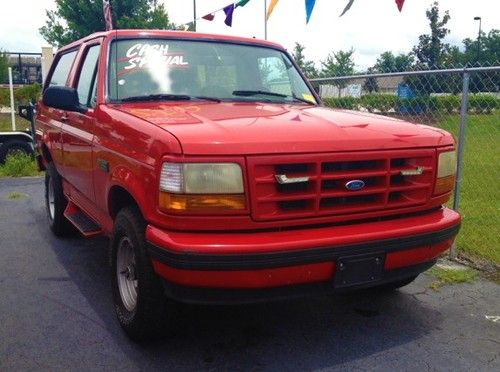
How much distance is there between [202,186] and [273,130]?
1.68 feet

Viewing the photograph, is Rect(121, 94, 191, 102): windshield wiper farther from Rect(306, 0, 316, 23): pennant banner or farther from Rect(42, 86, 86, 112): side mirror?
Rect(306, 0, 316, 23): pennant banner

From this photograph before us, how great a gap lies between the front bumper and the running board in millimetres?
1605

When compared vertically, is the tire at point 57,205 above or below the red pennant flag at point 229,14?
below

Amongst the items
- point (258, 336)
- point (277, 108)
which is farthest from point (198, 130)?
point (258, 336)

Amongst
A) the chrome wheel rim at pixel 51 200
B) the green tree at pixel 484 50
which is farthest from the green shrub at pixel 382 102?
the green tree at pixel 484 50

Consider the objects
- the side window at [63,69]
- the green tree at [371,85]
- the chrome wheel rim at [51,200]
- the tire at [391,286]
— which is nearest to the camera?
the tire at [391,286]

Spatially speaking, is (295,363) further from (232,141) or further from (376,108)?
(376,108)

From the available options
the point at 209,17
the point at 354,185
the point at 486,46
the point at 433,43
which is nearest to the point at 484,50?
the point at 486,46

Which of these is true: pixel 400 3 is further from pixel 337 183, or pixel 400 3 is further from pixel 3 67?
pixel 3 67

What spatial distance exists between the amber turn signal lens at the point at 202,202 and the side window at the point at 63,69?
2852mm

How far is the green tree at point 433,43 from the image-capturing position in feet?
112

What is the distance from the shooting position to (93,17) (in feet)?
90.0

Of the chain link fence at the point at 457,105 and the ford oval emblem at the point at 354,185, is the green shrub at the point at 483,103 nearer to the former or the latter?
the chain link fence at the point at 457,105

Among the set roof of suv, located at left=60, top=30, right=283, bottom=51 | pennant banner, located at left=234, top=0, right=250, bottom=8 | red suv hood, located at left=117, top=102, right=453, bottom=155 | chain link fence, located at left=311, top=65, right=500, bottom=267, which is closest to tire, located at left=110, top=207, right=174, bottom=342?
red suv hood, located at left=117, top=102, right=453, bottom=155
